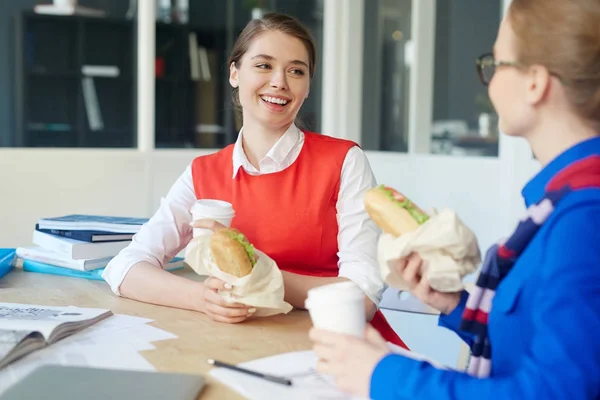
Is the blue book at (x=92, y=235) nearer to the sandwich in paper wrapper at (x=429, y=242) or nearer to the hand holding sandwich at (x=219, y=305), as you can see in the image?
the hand holding sandwich at (x=219, y=305)

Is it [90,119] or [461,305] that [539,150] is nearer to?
[461,305]

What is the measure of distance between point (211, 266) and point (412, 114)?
195 cm

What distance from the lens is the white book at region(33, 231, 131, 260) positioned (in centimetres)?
181

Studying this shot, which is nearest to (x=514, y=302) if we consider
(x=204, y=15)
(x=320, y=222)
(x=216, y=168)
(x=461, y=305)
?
(x=461, y=305)

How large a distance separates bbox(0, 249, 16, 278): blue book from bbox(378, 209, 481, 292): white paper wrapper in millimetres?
1191

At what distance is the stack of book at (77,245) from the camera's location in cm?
182

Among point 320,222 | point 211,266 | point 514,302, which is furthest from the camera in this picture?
point 320,222

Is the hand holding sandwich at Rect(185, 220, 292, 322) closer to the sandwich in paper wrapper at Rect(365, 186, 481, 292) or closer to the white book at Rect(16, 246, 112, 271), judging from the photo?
the sandwich in paper wrapper at Rect(365, 186, 481, 292)

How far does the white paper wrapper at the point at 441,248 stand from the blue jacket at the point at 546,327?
9 centimetres

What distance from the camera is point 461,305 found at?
1.10m

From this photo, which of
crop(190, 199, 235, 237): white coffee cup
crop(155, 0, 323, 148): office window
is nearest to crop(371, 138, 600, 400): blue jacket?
crop(190, 199, 235, 237): white coffee cup

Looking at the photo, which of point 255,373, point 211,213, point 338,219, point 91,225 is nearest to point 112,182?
point 91,225

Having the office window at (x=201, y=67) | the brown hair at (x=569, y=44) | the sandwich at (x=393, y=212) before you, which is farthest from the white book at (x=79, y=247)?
the office window at (x=201, y=67)

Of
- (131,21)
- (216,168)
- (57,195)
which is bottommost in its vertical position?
(57,195)
